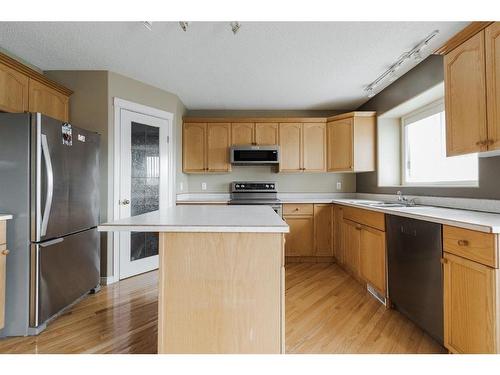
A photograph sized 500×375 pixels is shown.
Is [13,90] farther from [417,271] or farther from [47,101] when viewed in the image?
[417,271]

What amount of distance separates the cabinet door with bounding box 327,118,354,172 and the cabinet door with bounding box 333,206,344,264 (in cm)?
67

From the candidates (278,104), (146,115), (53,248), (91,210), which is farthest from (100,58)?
(278,104)

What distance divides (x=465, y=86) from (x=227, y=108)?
306 cm

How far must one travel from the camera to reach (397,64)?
246 centimetres

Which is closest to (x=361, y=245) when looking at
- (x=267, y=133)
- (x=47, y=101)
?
(x=267, y=133)

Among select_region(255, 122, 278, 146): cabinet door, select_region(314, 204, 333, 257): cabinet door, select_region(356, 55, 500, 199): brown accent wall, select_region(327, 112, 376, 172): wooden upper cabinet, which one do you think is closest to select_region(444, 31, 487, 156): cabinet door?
select_region(356, 55, 500, 199): brown accent wall

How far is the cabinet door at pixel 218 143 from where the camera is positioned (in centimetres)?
382

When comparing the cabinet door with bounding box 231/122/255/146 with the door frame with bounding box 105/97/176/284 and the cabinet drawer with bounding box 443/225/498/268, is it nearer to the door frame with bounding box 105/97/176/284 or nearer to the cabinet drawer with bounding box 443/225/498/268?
the door frame with bounding box 105/97/176/284

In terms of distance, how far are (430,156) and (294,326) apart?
7.64 feet

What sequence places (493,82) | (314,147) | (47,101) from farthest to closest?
(314,147) → (47,101) → (493,82)

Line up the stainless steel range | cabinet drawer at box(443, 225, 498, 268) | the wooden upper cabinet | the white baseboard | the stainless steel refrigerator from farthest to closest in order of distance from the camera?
the stainless steel range
the wooden upper cabinet
the white baseboard
the stainless steel refrigerator
cabinet drawer at box(443, 225, 498, 268)

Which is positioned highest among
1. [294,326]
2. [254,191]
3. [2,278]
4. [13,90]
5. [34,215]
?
[13,90]

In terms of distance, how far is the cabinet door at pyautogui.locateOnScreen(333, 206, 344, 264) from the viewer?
3219 millimetres

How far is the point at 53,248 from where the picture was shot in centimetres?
192
